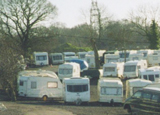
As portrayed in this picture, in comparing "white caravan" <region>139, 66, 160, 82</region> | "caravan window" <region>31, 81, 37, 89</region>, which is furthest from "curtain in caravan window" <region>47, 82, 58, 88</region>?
"white caravan" <region>139, 66, 160, 82</region>

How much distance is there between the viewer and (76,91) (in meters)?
26.0

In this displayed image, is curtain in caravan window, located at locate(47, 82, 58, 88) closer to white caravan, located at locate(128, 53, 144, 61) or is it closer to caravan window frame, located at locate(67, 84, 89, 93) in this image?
caravan window frame, located at locate(67, 84, 89, 93)

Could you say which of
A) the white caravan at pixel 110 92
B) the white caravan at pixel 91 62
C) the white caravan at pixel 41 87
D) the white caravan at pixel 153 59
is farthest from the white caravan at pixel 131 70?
the white caravan at pixel 110 92

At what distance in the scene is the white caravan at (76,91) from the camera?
25781 mm

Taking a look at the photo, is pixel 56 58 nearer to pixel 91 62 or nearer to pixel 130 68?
pixel 91 62

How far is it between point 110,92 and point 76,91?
8.10ft

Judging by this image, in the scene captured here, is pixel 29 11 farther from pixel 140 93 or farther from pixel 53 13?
pixel 140 93

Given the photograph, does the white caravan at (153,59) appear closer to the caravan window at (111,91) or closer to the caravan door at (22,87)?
the caravan door at (22,87)

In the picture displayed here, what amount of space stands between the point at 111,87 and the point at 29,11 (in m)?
33.1

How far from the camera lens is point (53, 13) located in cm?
5900

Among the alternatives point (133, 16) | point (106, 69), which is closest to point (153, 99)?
point (106, 69)

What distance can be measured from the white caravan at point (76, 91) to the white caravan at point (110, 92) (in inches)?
42.5

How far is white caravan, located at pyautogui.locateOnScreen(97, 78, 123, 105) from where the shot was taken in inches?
1000

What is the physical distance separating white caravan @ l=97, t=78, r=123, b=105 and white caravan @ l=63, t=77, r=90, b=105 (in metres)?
1.08
